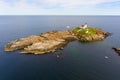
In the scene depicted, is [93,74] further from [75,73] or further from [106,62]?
[106,62]

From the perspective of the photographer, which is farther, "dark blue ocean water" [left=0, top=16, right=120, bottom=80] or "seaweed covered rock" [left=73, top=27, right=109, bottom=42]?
"seaweed covered rock" [left=73, top=27, right=109, bottom=42]

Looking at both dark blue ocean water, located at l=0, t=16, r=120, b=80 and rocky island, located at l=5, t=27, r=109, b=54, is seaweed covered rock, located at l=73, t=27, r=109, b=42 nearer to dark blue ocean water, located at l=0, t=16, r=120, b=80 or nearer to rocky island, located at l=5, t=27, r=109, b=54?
rocky island, located at l=5, t=27, r=109, b=54

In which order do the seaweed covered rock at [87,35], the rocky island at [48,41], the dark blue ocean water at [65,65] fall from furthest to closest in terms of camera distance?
the seaweed covered rock at [87,35] → the rocky island at [48,41] → the dark blue ocean water at [65,65]

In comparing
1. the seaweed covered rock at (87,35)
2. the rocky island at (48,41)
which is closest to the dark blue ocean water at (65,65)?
the rocky island at (48,41)

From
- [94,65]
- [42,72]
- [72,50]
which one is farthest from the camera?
[72,50]

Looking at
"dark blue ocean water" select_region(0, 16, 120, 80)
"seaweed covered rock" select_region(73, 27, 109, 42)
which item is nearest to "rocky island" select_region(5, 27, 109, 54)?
"seaweed covered rock" select_region(73, 27, 109, 42)

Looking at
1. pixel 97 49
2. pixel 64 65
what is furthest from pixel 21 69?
pixel 97 49

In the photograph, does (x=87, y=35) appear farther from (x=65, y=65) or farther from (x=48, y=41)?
(x=65, y=65)

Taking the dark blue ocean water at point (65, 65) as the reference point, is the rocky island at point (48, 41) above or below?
above

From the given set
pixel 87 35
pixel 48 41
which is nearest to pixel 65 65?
pixel 48 41

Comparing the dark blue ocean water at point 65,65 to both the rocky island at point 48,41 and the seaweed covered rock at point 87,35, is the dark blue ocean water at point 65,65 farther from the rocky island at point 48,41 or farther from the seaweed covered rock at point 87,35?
the seaweed covered rock at point 87,35

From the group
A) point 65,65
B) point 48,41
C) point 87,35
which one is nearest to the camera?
point 65,65
